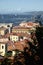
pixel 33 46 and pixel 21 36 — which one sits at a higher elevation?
pixel 33 46

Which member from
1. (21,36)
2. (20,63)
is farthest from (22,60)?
(21,36)

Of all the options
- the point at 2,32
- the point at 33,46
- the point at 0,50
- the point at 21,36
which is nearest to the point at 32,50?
the point at 33,46

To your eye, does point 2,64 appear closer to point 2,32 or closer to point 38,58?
point 38,58

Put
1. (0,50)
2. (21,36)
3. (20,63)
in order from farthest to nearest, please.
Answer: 1. (21,36)
2. (0,50)
3. (20,63)

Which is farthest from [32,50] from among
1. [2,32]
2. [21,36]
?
[2,32]

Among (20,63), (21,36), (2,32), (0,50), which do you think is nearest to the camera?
(20,63)

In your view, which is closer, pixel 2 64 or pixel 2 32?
pixel 2 64

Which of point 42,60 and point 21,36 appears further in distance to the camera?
point 21,36

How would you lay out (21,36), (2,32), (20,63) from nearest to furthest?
(20,63)
(21,36)
(2,32)

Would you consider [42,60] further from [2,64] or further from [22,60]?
[2,64]
